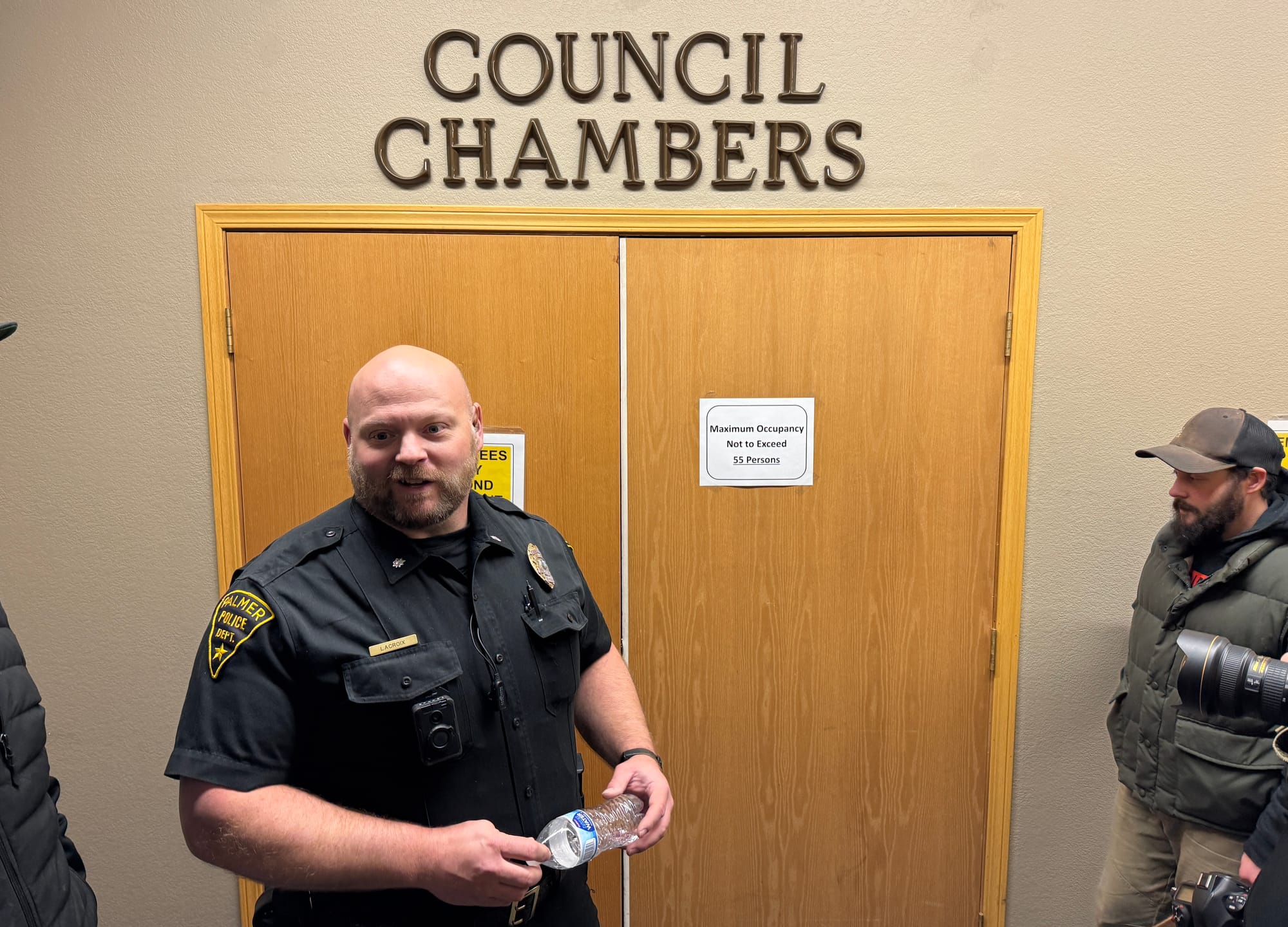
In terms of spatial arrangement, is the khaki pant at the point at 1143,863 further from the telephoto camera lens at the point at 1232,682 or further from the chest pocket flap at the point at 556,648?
the chest pocket flap at the point at 556,648

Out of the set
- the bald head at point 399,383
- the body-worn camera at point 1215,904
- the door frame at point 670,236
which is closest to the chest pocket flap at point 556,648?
the bald head at point 399,383

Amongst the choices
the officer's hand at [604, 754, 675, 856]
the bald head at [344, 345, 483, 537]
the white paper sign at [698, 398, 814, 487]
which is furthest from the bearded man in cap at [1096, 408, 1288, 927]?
the bald head at [344, 345, 483, 537]

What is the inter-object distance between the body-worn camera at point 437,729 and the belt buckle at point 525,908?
0.25m

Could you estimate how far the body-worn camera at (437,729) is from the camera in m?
1.13

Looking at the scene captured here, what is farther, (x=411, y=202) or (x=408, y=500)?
(x=411, y=202)

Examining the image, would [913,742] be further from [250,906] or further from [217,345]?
[217,345]

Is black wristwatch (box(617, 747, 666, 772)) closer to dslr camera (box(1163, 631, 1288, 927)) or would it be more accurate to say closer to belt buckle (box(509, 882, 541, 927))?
belt buckle (box(509, 882, 541, 927))

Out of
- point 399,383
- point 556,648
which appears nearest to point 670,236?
point 399,383

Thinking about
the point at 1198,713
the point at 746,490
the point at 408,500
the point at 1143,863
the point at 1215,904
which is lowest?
the point at 1143,863

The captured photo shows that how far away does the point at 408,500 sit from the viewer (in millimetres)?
1217

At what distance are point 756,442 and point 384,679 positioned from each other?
3.68 ft

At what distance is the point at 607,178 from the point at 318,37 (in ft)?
2.39

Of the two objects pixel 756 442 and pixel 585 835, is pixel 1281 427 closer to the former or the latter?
pixel 756 442

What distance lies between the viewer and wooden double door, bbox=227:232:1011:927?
1.90 meters
